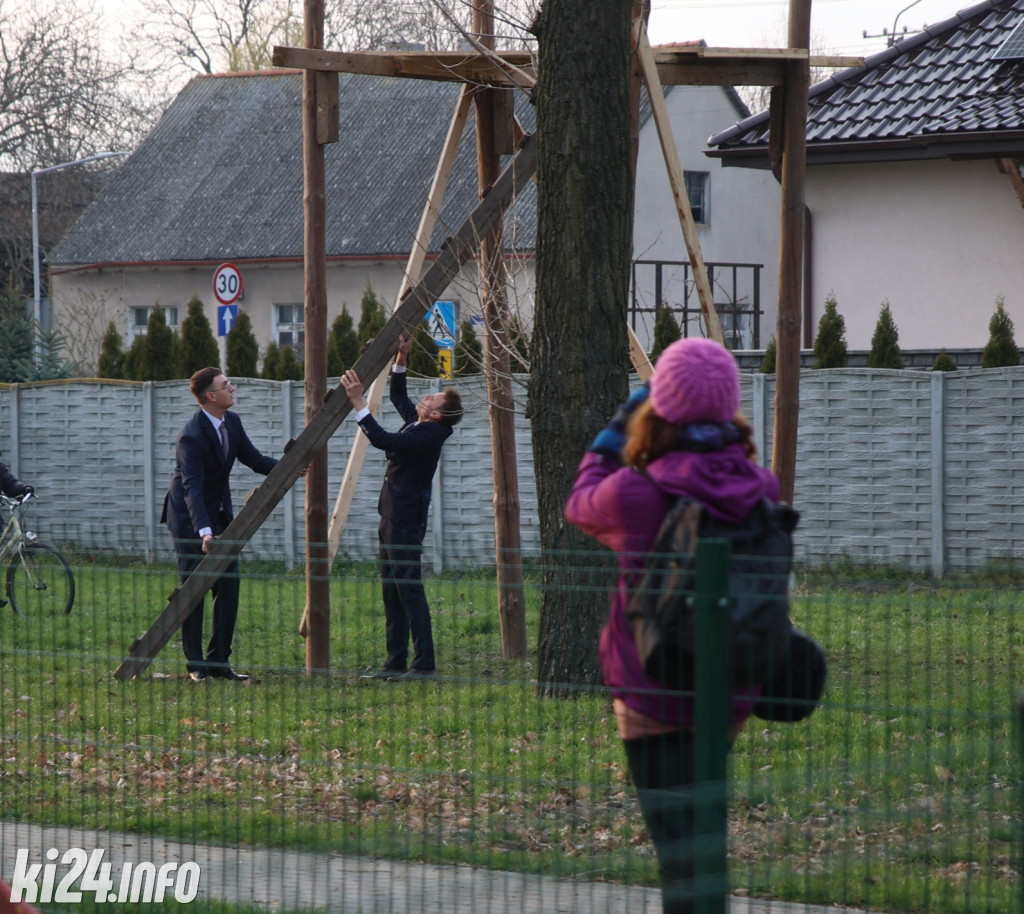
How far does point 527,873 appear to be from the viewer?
186 inches

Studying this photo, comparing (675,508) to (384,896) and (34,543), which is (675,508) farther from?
(34,543)

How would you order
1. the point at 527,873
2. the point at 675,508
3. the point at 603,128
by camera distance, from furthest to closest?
the point at 603,128 → the point at 527,873 → the point at 675,508

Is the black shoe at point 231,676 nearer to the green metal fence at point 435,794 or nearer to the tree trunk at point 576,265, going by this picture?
the green metal fence at point 435,794

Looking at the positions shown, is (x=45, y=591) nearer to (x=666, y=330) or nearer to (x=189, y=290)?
(x=666, y=330)

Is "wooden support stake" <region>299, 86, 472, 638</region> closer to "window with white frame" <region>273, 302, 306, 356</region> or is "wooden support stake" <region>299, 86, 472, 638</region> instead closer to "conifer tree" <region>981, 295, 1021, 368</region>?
"conifer tree" <region>981, 295, 1021, 368</region>

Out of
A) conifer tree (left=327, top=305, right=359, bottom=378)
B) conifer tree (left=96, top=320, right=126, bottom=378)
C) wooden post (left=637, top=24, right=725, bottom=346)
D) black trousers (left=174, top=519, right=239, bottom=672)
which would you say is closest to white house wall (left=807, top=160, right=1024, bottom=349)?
conifer tree (left=327, top=305, right=359, bottom=378)

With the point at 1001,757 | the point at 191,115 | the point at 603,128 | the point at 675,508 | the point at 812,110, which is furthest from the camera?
the point at 191,115

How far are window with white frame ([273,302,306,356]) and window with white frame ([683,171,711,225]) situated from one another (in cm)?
906

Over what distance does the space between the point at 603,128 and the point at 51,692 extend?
3947 mm

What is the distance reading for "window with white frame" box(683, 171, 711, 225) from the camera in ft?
107

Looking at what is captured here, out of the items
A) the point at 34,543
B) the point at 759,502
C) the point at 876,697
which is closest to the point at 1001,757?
the point at 876,697

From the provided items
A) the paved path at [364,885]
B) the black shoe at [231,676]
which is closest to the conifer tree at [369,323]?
the black shoe at [231,676]

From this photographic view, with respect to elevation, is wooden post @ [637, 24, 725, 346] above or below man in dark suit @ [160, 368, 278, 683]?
above

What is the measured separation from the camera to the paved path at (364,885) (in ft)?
15.3
